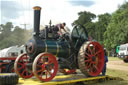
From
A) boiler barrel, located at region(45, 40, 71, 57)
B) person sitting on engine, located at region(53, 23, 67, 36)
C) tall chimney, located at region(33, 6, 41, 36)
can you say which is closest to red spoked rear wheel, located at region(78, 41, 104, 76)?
boiler barrel, located at region(45, 40, 71, 57)

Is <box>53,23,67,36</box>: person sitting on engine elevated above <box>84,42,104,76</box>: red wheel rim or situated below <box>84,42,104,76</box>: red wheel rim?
above

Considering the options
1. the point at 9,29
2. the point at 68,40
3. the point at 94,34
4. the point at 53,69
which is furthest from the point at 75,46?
the point at 9,29

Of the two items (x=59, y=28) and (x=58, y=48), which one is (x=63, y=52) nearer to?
(x=58, y=48)

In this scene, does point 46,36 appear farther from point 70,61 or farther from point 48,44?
point 70,61

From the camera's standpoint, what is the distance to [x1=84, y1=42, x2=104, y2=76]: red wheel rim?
765cm

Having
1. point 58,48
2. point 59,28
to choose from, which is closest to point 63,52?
point 58,48

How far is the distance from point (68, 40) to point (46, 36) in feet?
3.57

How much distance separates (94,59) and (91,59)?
27 cm

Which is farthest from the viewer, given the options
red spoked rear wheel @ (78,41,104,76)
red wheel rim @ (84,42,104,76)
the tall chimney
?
red wheel rim @ (84,42,104,76)

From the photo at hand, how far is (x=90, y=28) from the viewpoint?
56.3 m

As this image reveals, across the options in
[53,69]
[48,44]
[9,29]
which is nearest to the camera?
[53,69]

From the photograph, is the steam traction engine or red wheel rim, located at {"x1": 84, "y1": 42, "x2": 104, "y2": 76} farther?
red wheel rim, located at {"x1": 84, "y1": 42, "x2": 104, "y2": 76}

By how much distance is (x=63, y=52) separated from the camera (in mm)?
7578

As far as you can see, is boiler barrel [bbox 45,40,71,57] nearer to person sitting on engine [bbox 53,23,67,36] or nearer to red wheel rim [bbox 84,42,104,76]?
person sitting on engine [bbox 53,23,67,36]
